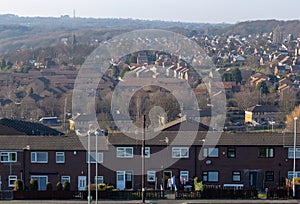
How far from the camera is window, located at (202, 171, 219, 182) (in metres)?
19.8

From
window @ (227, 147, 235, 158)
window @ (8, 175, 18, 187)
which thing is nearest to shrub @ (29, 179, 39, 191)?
window @ (8, 175, 18, 187)

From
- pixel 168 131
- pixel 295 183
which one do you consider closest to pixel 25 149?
pixel 168 131

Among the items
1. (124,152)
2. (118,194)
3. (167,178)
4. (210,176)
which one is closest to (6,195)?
(118,194)

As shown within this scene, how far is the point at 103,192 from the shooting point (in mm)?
17469

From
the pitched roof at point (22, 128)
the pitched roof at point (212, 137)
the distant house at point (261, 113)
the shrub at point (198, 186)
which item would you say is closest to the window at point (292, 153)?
the pitched roof at point (212, 137)

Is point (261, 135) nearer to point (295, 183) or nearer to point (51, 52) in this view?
point (295, 183)

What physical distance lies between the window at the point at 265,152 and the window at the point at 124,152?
13.5 feet

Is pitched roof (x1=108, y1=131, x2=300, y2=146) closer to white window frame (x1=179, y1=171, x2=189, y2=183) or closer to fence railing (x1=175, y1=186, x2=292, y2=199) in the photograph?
white window frame (x1=179, y1=171, x2=189, y2=183)

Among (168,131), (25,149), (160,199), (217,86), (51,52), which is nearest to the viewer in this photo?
(160,199)

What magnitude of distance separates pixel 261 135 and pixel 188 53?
76790mm

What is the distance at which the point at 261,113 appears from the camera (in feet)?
153

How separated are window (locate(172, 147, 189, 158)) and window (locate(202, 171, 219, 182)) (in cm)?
84

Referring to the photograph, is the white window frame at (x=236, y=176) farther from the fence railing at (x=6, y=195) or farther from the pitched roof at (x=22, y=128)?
the pitched roof at (x=22, y=128)

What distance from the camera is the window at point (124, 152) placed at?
64.4ft
